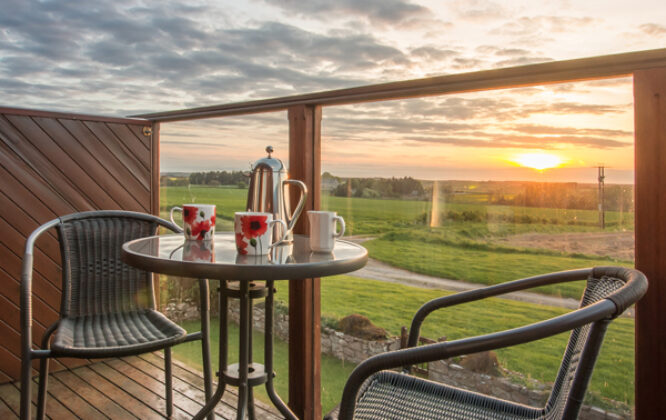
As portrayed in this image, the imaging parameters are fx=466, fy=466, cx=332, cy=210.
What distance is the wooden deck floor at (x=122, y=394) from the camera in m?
2.18

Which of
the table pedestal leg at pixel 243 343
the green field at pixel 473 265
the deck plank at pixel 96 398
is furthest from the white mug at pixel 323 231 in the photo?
the deck plank at pixel 96 398

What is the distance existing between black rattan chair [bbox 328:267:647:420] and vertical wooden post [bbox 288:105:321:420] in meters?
0.78

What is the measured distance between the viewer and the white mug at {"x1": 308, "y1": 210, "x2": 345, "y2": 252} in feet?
4.49

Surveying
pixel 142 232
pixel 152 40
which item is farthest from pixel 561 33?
pixel 152 40

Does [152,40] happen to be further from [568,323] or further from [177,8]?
[568,323]

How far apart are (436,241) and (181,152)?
75.1 inches

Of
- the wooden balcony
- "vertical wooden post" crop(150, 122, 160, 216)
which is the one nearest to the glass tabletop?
the wooden balcony

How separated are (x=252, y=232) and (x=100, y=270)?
1.02 metres

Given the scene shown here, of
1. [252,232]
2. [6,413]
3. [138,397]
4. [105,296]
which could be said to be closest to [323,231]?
[252,232]

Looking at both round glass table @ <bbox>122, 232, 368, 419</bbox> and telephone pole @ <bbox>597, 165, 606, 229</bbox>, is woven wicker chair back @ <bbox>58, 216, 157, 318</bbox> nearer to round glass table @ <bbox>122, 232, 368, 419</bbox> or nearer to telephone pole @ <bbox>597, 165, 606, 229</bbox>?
round glass table @ <bbox>122, 232, 368, 419</bbox>

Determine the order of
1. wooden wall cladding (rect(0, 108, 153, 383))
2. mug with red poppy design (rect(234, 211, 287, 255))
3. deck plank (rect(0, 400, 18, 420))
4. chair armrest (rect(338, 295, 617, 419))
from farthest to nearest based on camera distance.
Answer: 1. wooden wall cladding (rect(0, 108, 153, 383))
2. deck plank (rect(0, 400, 18, 420))
3. mug with red poppy design (rect(234, 211, 287, 255))
4. chair armrest (rect(338, 295, 617, 419))

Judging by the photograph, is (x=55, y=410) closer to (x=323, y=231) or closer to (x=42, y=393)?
(x=42, y=393)

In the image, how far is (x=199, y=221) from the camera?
1529mm

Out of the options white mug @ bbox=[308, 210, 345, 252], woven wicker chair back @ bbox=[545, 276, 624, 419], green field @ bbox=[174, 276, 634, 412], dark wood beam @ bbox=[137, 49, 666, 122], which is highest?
dark wood beam @ bbox=[137, 49, 666, 122]
